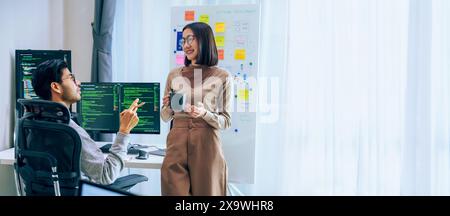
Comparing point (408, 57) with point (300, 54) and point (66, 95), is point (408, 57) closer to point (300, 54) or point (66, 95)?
point (300, 54)

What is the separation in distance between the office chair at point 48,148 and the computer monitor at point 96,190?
1.87 feet

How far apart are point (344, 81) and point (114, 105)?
1567 millimetres

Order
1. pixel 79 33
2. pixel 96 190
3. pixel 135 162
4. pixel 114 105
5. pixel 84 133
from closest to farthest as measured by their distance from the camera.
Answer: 1. pixel 96 190
2. pixel 84 133
3. pixel 135 162
4. pixel 114 105
5. pixel 79 33

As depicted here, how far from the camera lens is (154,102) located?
2.02 m

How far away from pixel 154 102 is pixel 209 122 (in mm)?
475

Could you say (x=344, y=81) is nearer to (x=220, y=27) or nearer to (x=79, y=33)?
(x=220, y=27)

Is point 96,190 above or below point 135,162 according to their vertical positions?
above

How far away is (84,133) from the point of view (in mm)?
1329

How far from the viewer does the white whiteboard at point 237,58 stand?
2.17 meters

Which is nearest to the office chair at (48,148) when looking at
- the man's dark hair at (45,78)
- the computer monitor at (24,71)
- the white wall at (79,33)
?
the man's dark hair at (45,78)

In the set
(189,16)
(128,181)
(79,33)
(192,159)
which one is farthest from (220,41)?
(79,33)

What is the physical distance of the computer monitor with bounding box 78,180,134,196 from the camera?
627 millimetres

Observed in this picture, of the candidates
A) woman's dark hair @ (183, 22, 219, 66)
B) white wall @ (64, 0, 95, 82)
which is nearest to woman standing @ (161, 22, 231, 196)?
woman's dark hair @ (183, 22, 219, 66)
